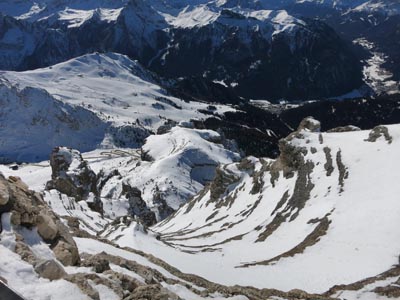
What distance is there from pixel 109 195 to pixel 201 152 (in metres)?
45.3

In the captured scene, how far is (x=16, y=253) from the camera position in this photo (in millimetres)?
19438

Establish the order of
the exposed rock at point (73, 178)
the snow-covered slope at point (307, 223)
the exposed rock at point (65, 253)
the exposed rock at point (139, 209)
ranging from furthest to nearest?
the exposed rock at point (139, 209) < the exposed rock at point (73, 178) < the snow-covered slope at point (307, 223) < the exposed rock at point (65, 253)

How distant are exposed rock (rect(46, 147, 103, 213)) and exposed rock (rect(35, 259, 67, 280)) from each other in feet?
348

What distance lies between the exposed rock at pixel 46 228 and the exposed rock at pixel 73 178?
102m

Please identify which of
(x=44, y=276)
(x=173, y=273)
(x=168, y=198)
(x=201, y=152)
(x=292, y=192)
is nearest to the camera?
(x=44, y=276)

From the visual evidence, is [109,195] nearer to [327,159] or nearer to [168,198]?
[168,198]

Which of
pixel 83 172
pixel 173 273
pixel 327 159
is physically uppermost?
pixel 173 273

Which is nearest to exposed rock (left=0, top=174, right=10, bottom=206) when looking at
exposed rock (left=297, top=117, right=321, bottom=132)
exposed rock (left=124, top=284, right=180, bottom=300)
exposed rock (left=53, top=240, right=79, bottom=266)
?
exposed rock (left=53, top=240, right=79, bottom=266)

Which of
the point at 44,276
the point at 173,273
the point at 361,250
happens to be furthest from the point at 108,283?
the point at 361,250

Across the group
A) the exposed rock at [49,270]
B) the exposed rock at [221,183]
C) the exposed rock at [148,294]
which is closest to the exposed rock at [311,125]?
the exposed rock at [221,183]

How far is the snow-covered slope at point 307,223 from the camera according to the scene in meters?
38.8

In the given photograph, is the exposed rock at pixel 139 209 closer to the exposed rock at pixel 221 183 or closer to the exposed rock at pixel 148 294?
the exposed rock at pixel 221 183

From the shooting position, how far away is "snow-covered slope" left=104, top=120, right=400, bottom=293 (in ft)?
127

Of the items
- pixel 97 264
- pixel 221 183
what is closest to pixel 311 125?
pixel 221 183
